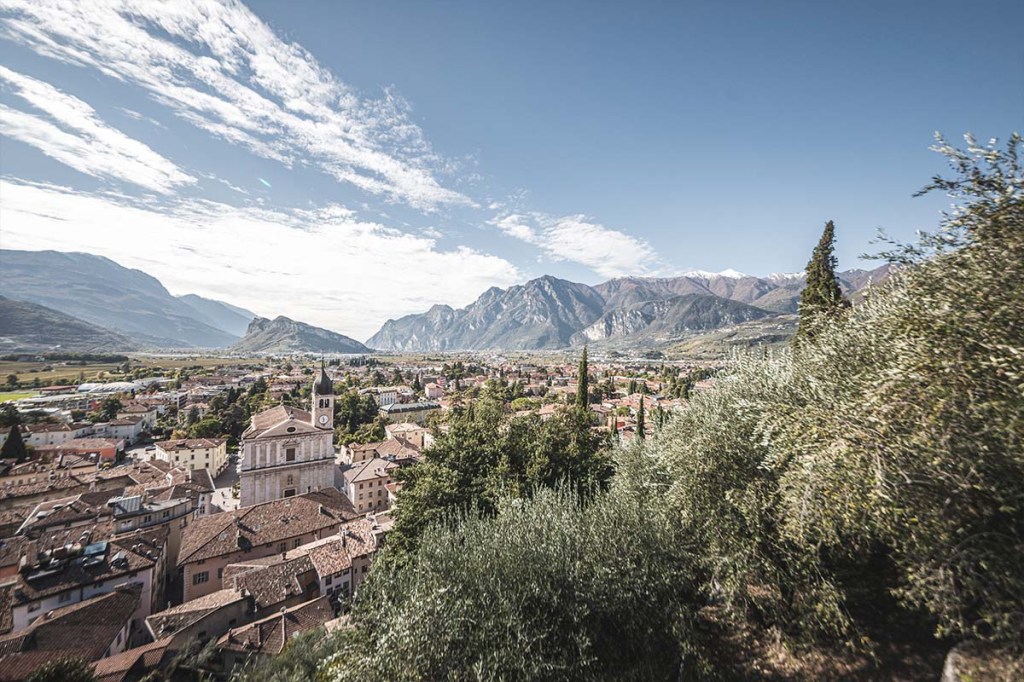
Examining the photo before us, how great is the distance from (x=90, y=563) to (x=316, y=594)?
1491 centimetres

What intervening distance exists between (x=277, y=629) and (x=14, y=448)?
62690 millimetres

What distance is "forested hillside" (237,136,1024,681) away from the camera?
6.32m

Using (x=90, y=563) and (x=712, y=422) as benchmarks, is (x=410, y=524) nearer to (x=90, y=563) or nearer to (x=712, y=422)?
(x=712, y=422)

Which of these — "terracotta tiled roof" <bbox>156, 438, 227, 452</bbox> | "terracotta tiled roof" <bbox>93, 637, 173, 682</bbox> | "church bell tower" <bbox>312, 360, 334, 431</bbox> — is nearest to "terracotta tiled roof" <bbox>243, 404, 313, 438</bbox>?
"church bell tower" <bbox>312, 360, 334, 431</bbox>

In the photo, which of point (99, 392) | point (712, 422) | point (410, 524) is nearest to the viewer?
point (712, 422)

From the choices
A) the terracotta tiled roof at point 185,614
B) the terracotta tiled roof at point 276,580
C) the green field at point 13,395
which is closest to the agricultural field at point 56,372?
the green field at point 13,395

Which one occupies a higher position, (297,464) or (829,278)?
(829,278)

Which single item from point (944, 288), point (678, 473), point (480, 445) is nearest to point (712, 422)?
point (678, 473)

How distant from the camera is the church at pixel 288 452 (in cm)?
4075

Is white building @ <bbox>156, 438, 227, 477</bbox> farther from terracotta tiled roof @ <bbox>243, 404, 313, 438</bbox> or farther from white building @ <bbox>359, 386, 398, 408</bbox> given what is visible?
white building @ <bbox>359, 386, 398, 408</bbox>

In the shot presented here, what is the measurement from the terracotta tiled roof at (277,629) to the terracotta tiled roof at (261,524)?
30.5ft

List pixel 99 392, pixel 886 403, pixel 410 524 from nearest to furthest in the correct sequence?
pixel 886 403
pixel 410 524
pixel 99 392

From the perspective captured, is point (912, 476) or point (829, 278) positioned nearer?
point (912, 476)

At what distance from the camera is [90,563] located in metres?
25.5
